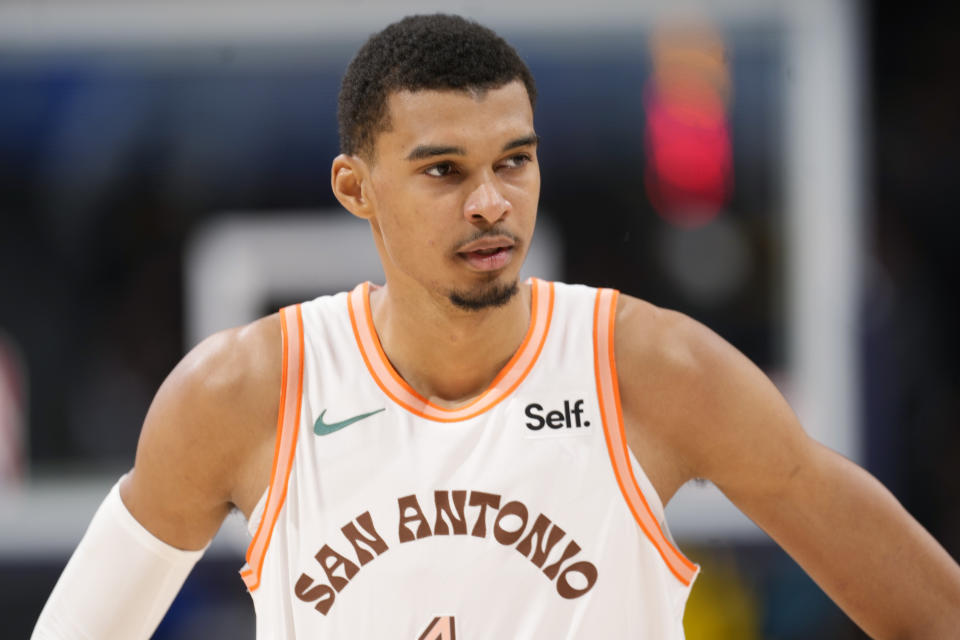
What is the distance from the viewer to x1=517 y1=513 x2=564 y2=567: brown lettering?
198 cm

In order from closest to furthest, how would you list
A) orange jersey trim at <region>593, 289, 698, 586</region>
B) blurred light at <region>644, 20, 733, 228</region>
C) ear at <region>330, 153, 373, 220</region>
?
1. orange jersey trim at <region>593, 289, 698, 586</region>
2. ear at <region>330, 153, 373, 220</region>
3. blurred light at <region>644, 20, 733, 228</region>

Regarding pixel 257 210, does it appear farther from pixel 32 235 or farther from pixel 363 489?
pixel 363 489

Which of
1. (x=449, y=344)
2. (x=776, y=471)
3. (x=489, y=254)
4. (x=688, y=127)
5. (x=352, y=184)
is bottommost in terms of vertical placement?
(x=776, y=471)

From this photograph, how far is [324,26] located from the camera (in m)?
5.71

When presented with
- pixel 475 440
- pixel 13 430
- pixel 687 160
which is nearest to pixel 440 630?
pixel 475 440

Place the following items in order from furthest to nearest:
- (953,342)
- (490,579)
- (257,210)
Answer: (257,210)
(953,342)
(490,579)

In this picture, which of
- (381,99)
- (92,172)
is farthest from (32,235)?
(381,99)

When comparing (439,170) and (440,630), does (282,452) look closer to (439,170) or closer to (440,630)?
Result: (440,630)

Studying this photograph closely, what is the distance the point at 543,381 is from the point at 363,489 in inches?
14.8

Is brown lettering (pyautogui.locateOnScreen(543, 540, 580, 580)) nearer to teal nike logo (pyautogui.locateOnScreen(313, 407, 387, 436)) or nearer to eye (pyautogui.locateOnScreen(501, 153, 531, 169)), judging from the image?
teal nike logo (pyautogui.locateOnScreen(313, 407, 387, 436))

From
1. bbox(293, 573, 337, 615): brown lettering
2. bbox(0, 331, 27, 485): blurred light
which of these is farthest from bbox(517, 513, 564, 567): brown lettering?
bbox(0, 331, 27, 485): blurred light

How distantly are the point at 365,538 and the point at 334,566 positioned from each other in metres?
0.07

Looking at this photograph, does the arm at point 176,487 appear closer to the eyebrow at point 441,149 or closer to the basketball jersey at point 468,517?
the basketball jersey at point 468,517

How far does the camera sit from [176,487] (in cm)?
212
